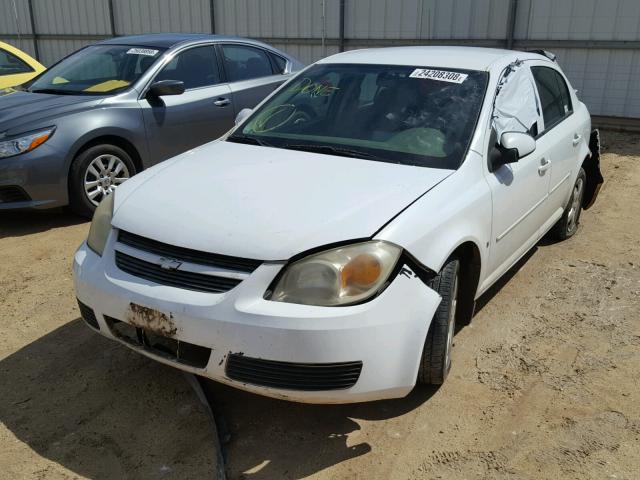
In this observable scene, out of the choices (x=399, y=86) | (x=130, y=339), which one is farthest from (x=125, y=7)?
(x=130, y=339)

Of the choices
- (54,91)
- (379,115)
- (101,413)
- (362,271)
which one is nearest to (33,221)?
(54,91)

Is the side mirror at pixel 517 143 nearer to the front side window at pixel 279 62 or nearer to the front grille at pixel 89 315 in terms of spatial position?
the front grille at pixel 89 315

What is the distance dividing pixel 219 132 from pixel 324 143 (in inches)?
128

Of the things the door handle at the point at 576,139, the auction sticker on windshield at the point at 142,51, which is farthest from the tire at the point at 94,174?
the door handle at the point at 576,139

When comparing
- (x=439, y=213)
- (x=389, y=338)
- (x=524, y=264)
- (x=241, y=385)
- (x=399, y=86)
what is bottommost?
(x=524, y=264)

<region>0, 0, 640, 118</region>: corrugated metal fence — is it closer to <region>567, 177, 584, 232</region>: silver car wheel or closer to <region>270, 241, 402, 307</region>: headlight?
<region>567, 177, 584, 232</region>: silver car wheel

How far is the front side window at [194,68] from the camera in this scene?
622 centimetres

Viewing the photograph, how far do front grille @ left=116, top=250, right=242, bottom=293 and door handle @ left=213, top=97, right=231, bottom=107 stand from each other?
154 inches

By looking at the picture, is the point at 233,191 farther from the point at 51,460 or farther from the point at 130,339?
the point at 51,460

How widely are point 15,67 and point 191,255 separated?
6.49 meters

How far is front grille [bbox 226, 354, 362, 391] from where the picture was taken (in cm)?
246

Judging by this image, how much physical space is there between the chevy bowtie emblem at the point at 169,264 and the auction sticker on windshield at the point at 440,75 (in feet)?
6.50

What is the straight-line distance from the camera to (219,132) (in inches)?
259

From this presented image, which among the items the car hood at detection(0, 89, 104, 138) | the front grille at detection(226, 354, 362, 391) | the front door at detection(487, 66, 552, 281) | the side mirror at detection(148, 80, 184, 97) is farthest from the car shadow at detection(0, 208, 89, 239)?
the front door at detection(487, 66, 552, 281)
